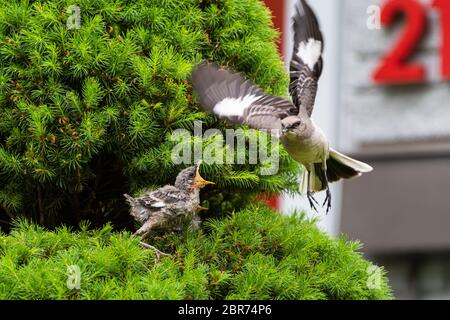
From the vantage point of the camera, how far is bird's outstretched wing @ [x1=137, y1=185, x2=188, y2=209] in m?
3.46

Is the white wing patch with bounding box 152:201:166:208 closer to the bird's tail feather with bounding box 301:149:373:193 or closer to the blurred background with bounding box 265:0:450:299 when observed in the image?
the bird's tail feather with bounding box 301:149:373:193

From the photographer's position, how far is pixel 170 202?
3.46 m

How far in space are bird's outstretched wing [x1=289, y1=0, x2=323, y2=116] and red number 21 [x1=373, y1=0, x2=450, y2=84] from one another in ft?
14.7

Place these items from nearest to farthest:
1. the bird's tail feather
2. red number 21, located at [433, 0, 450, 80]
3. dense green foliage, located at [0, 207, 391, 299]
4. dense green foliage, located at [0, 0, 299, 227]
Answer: dense green foliage, located at [0, 207, 391, 299] < dense green foliage, located at [0, 0, 299, 227] < the bird's tail feather < red number 21, located at [433, 0, 450, 80]

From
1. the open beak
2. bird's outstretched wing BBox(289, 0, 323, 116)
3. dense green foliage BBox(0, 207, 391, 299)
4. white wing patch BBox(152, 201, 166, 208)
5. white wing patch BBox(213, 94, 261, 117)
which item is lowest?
dense green foliage BBox(0, 207, 391, 299)

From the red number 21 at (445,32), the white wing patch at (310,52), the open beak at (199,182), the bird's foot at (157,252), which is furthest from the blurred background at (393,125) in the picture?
the bird's foot at (157,252)

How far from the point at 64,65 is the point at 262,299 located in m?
1.07

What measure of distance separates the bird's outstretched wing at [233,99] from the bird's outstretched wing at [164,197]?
304mm

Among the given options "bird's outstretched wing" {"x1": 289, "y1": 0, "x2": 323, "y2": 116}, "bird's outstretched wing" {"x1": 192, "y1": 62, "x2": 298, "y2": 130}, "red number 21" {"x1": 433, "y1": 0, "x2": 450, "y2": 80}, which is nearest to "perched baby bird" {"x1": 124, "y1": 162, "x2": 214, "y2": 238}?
"bird's outstretched wing" {"x1": 192, "y1": 62, "x2": 298, "y2": 130}

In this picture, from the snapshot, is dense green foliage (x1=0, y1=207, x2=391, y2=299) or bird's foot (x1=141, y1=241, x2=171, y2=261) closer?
dense green foliage (x1=0, y1=207, x2=391, y2=299)

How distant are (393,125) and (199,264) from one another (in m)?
5.45

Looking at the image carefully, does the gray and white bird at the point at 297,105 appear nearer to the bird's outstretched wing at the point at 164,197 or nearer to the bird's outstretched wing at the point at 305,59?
the bird's outstretched wing at the point at 305,59

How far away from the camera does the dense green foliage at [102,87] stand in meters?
3.51

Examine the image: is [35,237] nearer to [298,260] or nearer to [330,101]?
[298,260]
